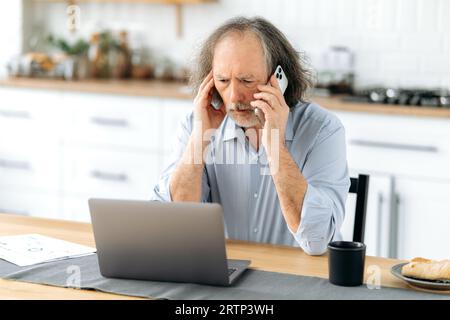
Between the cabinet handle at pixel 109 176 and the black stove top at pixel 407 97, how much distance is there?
126 centimetres

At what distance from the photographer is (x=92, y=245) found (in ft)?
6.93

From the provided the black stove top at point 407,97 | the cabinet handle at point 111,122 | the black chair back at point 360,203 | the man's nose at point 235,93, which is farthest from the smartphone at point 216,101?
the cabinet handle at point 111,122

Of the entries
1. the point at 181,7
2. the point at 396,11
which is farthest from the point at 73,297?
the point at 181,7

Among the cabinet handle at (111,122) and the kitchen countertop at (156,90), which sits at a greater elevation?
the kitchen countertop at (156,90)

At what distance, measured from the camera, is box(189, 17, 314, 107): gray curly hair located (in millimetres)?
2365

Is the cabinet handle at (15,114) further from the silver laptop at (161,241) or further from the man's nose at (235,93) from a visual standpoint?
the silver laptop at (161,241)

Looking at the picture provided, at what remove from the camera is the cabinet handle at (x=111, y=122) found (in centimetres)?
440

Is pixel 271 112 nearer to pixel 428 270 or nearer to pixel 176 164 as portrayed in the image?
pixel 176 164

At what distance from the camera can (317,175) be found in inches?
88.7

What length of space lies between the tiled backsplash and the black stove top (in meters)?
0.27

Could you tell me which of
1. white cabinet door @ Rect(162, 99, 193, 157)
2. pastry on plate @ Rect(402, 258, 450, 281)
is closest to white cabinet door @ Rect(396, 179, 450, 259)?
white cabinet door @ Rect(162, 99, 193, 157)

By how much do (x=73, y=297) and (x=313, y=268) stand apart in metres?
0.55

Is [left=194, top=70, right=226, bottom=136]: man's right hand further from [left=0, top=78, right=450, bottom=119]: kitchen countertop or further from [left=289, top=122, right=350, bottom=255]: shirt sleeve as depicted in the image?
[left=0, top=78, right=450, bottom=119]: kitchen countertop

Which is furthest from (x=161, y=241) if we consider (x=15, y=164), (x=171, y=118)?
(x=15, y=164)
